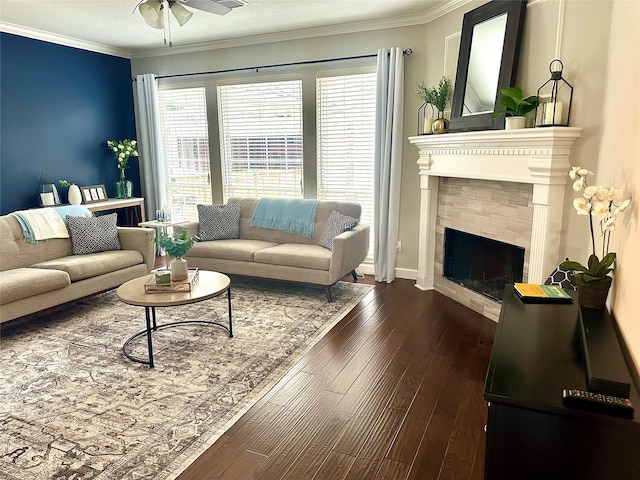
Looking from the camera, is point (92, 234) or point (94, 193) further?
point (94, 193)

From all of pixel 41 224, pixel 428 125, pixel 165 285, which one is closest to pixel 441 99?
pixel 428 125

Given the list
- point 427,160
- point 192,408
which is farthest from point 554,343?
point 427,160

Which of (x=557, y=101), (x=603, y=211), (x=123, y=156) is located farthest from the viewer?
(x=123, y=156)

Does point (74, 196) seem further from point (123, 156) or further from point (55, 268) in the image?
point (55, 268)

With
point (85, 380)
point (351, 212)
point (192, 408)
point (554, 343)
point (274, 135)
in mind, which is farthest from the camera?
point (274, 135)

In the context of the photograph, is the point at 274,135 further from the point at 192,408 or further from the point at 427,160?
the point at 192,408

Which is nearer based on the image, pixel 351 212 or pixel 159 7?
pixel 159 7

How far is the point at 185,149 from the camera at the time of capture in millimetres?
6152

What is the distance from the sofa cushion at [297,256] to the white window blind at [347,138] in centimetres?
93

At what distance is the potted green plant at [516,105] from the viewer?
3.26 meters

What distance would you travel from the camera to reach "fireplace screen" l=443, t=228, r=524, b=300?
3.73 meters

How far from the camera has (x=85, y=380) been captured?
2.87 metres

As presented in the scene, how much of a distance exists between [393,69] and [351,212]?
60.4 inches

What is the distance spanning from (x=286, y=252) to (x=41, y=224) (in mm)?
2322
